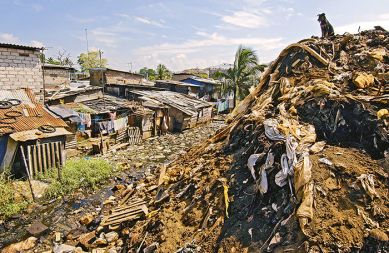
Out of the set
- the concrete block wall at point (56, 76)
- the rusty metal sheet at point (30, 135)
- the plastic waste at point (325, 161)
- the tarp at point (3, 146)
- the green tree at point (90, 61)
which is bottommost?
the tarp at point (3, 146)

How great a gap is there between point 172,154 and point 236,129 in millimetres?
7509

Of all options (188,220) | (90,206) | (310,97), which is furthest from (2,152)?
(310,97)

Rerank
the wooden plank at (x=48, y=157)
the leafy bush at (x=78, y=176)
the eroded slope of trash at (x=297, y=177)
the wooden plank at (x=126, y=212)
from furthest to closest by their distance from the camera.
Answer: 1. the wooden plank at (x=48, y=157)
2. the leafy bush at (x=78, y=176)
3. the wooden plank at (x=126, y=212)
4. the eroded slope of trash at (x=297, y=177)

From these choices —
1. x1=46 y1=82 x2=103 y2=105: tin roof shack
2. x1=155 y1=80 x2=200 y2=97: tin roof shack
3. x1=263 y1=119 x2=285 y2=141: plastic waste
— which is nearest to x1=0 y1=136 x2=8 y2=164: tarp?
x1=46 y1=82 x2=103 y2=105: tin roof shack

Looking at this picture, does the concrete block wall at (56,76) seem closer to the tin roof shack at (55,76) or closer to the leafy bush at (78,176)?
the tin roof shack at (55,76)

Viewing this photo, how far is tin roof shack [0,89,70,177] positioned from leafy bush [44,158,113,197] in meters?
0.44

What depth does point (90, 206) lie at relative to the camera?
914 centimetres

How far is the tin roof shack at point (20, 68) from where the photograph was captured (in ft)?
41.8

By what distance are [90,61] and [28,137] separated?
43.1 metres

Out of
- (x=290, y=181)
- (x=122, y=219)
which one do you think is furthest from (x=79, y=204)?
(x=290, y=181)

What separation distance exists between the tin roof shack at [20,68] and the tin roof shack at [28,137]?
5.72ft

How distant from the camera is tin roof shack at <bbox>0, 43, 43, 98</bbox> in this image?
12742 millimetres

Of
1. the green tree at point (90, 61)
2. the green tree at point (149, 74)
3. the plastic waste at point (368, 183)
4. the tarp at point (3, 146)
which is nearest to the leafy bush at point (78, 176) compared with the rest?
the tarp at point (3, 146)

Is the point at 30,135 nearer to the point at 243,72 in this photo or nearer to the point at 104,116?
the point at 104,116
